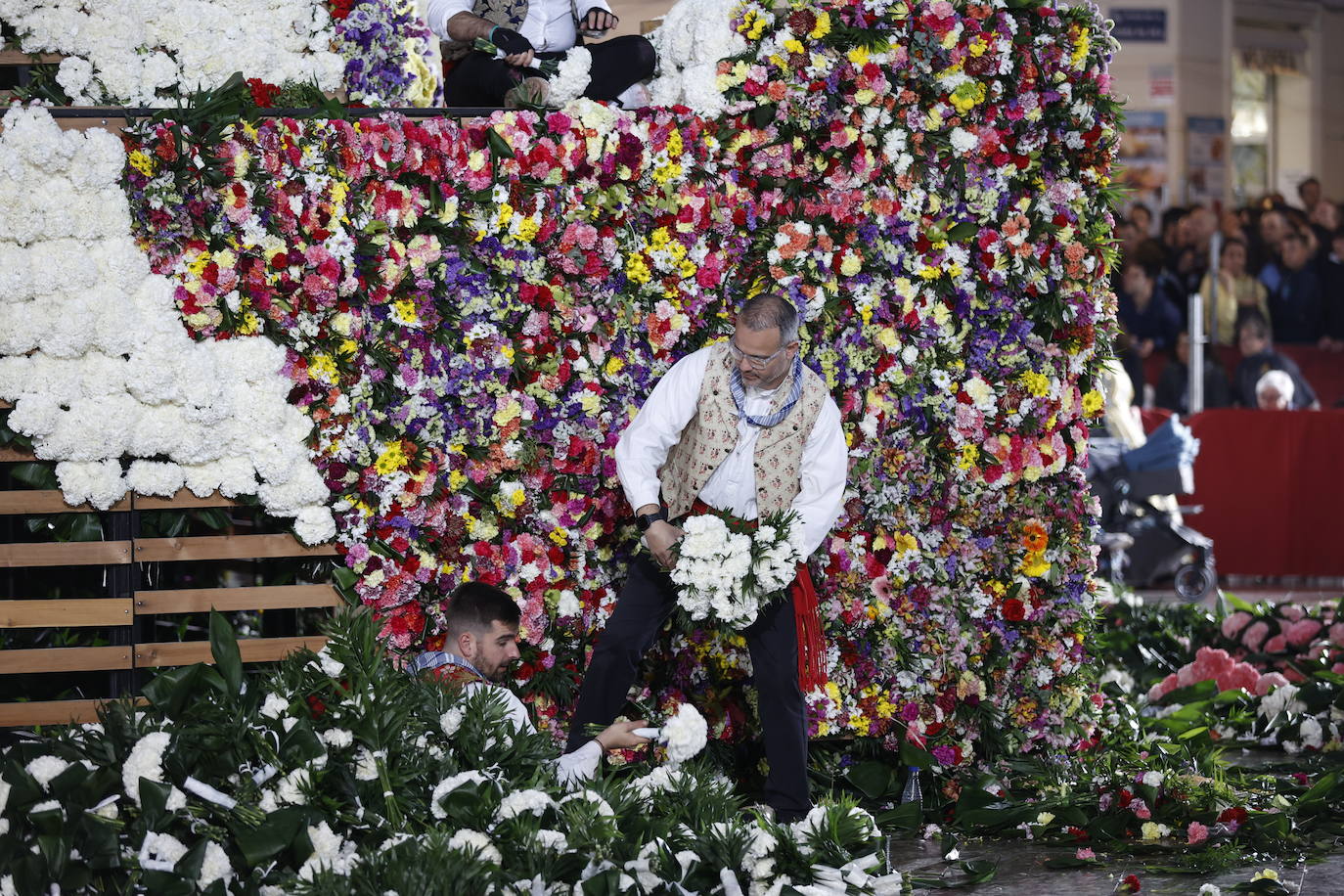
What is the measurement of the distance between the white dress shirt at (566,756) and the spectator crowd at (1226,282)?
10148 mm

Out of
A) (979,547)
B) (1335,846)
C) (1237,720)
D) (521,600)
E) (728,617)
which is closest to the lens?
(728,617)

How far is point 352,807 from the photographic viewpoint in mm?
3434

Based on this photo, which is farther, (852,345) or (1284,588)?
(1284,588)

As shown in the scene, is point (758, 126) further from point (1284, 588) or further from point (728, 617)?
point (1284, 588)

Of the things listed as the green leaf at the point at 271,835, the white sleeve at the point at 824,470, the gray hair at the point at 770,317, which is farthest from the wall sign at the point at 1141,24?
the green leaf at the point at 271,835

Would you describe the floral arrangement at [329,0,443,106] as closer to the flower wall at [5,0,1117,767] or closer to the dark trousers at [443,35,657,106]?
the dark trousers at [443,35,657,106]

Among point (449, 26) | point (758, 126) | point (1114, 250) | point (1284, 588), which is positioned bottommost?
point (1284, 588)

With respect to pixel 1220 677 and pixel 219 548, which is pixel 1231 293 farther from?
pixel 219 548

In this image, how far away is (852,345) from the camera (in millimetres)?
4965

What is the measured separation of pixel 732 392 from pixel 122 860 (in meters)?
1.99

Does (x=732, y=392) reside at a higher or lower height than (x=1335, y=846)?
higher

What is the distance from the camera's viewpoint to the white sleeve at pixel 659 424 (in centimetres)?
430

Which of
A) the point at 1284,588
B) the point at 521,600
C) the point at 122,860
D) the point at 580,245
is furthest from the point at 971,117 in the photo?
the point at 1284,588

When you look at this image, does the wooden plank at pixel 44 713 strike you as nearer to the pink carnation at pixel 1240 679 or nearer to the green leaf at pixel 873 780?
the green leaf at pixel 873 780
